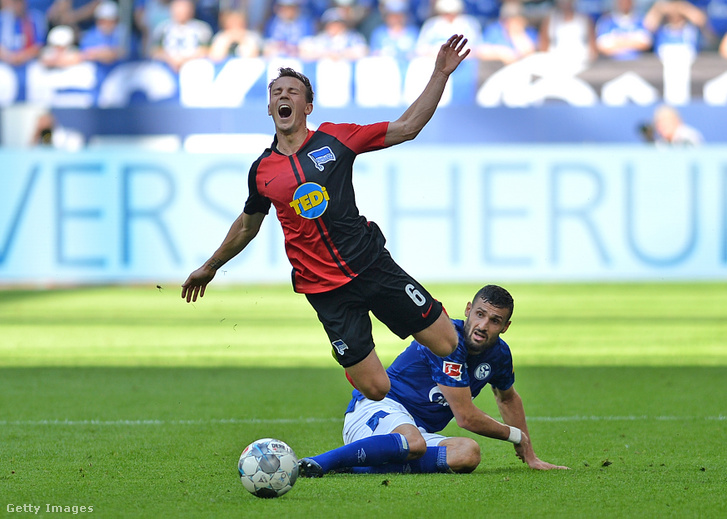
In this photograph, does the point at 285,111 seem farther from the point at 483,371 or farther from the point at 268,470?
the point at 268,470

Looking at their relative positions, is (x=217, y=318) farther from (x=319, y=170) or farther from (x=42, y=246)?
(x=319, y=170)

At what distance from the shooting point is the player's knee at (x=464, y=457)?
5.49 meters

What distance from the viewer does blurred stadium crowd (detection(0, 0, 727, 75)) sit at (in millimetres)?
18703

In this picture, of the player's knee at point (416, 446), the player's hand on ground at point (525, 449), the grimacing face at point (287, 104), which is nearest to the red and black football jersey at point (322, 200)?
the grimacing face at point (287, 104)

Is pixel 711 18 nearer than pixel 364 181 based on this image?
No

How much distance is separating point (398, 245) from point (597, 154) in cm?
310

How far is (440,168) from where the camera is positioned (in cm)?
1602

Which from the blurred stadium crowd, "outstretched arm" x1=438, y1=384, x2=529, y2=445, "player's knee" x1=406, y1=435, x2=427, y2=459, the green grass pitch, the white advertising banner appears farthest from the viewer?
the blurred stadium crowd

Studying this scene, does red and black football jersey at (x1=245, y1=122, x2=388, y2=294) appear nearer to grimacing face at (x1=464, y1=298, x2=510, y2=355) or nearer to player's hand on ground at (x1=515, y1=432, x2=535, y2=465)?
grimacing face at (x1=464, y1=298, x2=510, y2=355)

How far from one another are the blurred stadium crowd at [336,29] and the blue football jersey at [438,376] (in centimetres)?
1250

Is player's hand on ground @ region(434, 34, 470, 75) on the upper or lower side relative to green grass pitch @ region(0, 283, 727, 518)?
upper

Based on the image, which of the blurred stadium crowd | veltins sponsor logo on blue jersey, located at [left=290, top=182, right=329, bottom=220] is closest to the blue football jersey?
veltins sponsor logo on blue jersey, located at [left=290, top=182, right=329, bottom=220]

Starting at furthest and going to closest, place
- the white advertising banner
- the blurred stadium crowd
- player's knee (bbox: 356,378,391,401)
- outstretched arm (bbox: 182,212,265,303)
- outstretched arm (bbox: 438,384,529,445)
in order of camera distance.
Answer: the blurred stadium crowd → the white advertising banner → outstretched arm (bbox: 182,212,265,303) → player's knee (bbox: 356,378,391,401) → outstretched arm (bbox: 438,384,529,445)

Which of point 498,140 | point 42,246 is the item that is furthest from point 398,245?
point 42,246
